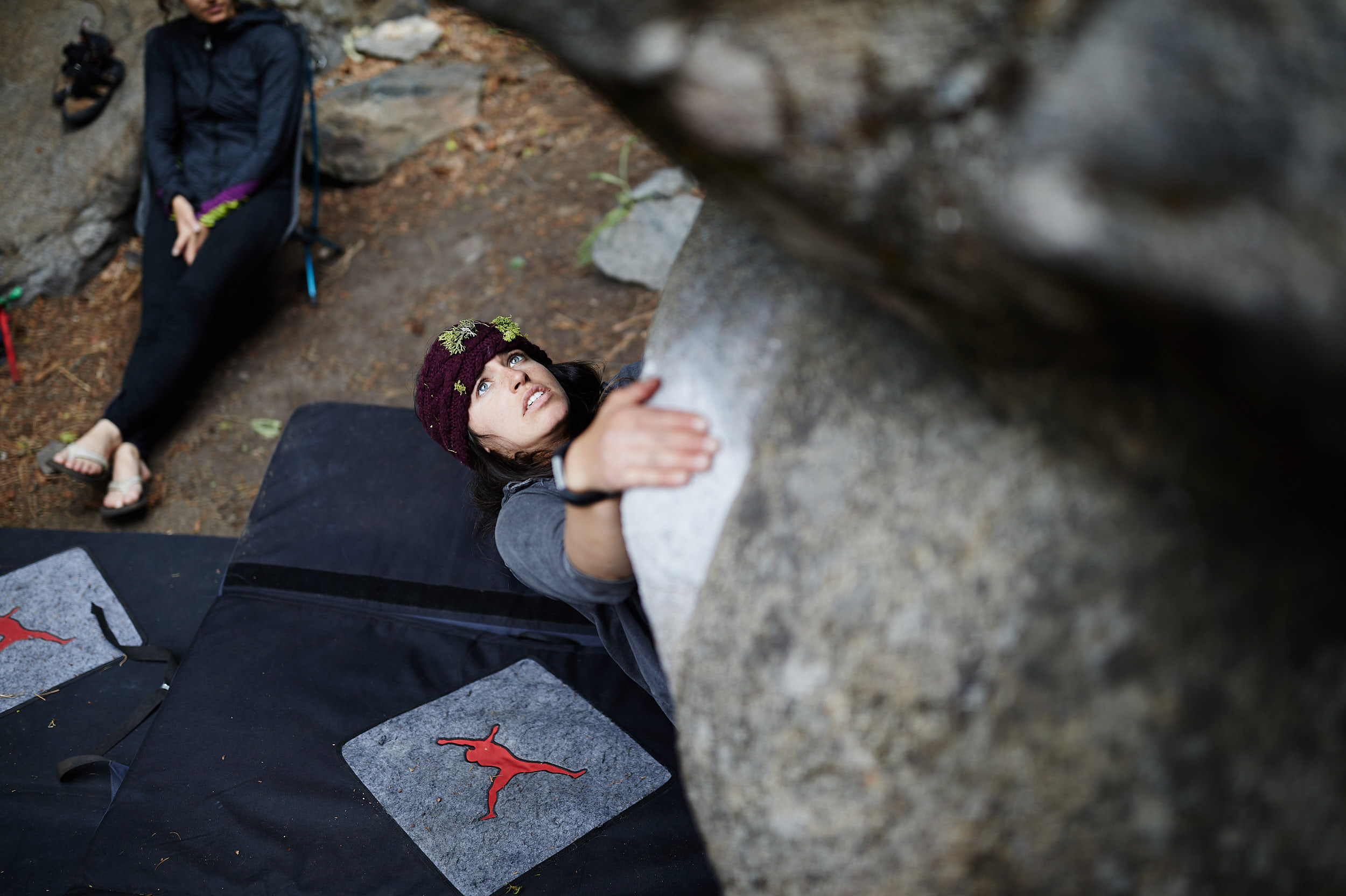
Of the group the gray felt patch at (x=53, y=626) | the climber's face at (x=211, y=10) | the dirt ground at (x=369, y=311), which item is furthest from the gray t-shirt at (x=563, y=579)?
the climber's face at (x=211, y=10)

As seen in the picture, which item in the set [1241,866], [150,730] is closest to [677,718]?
[1241,866]

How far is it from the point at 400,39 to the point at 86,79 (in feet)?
7.10

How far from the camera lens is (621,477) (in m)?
1.34

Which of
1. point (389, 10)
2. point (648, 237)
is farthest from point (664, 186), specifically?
point (389, 10)

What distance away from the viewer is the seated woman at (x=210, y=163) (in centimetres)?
426

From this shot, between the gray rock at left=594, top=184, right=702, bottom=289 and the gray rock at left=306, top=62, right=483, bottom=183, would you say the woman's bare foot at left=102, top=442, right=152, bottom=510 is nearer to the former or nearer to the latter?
the gray rock at left=594, top=184, right=702, bottom=289

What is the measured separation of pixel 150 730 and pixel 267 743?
344mm

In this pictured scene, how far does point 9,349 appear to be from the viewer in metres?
4.68

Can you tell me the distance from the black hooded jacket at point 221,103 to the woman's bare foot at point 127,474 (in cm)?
134

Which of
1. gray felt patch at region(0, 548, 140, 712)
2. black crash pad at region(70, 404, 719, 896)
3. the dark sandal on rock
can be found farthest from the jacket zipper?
gray felt patch at region(0, 548, 140, 712)

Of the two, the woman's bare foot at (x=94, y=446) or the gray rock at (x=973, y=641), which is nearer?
the gray rock at (x=973, y=641)

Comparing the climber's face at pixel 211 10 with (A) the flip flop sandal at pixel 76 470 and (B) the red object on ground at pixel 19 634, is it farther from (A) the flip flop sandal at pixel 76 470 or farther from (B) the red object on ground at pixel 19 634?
(B) the red object on ground at pixel 19 634

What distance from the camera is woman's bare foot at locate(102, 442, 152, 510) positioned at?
151 inches

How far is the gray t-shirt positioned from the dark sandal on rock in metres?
4.83
